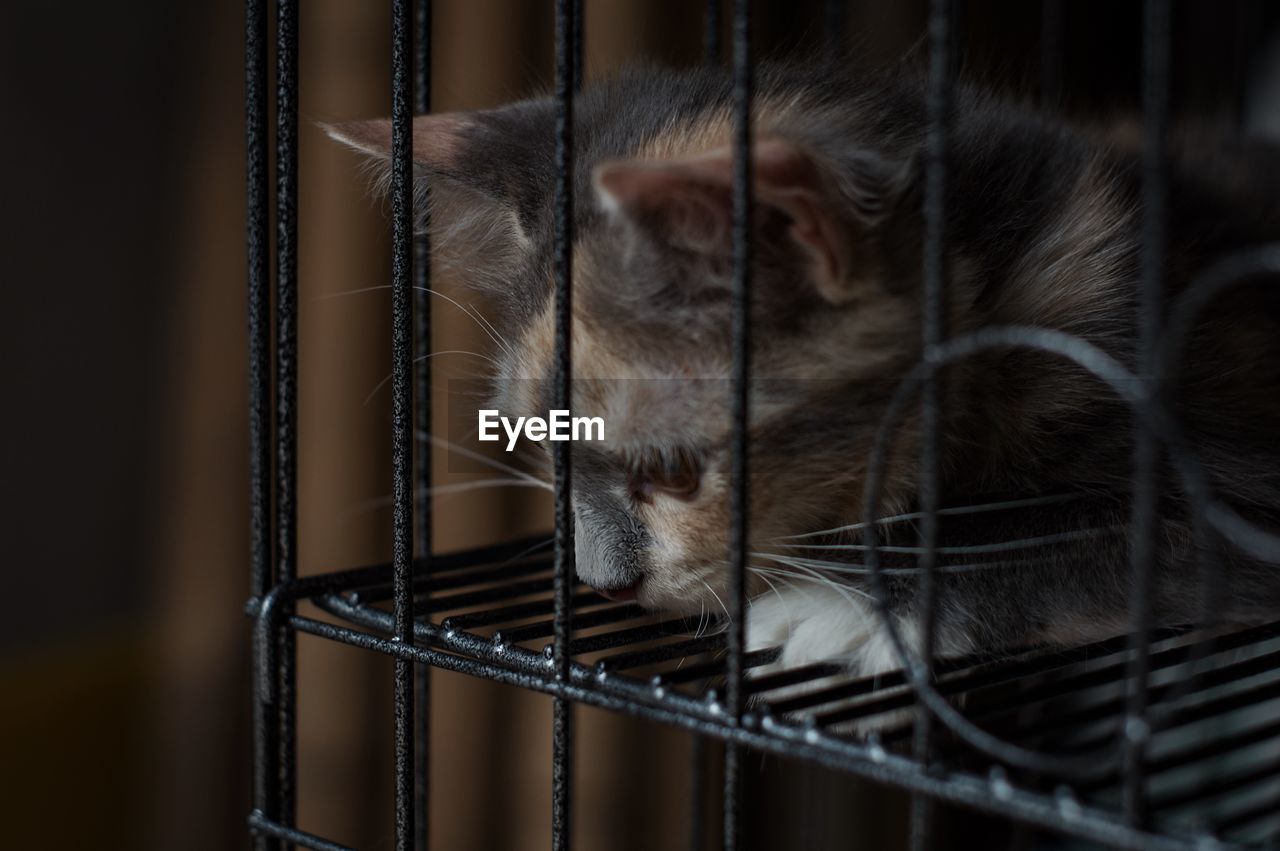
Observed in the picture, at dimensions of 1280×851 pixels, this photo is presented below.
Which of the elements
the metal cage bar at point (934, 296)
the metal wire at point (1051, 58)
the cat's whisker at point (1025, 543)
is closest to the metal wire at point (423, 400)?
the cat's whisker at point (1025, 543)

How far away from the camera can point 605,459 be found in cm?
85

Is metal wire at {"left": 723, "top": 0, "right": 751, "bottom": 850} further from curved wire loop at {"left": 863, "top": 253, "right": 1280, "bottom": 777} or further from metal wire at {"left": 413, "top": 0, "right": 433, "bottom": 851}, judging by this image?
metal wire at {"left": 413, "top": 0, "right": 433, "bottom": 851}

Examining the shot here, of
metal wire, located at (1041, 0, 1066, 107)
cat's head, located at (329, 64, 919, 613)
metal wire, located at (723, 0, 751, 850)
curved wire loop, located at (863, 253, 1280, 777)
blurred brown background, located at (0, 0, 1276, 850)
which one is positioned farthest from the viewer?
blurred brown background, located at (0, 0, 1276, 850)

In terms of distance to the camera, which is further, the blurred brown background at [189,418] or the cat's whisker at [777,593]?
the blurred brown background at [189,418]

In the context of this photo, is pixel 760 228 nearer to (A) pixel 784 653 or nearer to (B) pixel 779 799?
(A) pixel 784 653

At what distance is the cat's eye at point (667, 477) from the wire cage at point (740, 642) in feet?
0.31

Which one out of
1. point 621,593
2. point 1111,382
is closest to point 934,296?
point 1111,382

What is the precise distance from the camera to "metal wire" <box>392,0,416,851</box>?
0.73 m

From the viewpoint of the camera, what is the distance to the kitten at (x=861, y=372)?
77 centimetres

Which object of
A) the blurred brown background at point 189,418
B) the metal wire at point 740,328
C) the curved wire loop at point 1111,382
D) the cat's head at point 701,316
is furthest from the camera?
the blurred brown background at point 189,418

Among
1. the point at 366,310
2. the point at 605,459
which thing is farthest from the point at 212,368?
the point at 605,459

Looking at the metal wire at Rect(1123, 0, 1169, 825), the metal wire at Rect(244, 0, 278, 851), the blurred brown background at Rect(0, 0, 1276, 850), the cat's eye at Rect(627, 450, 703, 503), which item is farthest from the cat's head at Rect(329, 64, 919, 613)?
the blurred brown background at Rect(0, 0, 1276, 850)

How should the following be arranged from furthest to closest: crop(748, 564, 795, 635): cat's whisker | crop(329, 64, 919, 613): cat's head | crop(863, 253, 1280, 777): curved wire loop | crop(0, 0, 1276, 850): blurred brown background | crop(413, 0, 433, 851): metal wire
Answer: crop(0, 0, 1276, 850): blurred brown background → crop(413, 0, 433, 851): metal wire → crop(748, 564, 795, 635): cat's whisker → crop(329, 64, 919, 613): cat's head → crop(863, 253, 1280, 777): curved wire loop

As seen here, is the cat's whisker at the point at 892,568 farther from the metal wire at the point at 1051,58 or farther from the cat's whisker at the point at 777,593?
the metal wire at the point at 1051,58
